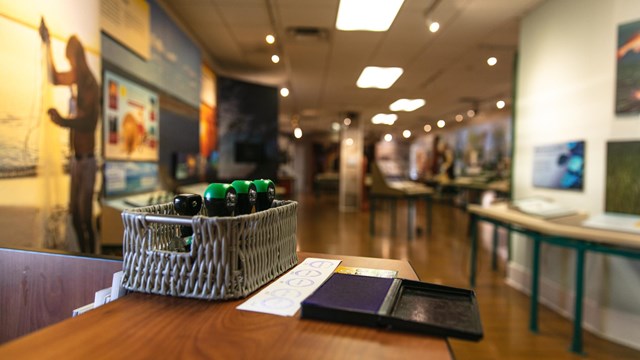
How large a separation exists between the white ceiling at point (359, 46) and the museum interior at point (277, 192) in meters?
0.04

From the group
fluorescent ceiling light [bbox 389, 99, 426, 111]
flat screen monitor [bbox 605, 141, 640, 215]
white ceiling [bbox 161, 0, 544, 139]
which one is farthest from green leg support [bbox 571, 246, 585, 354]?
fluorescent ceiling light [bbox 389, 99, 426, 111]

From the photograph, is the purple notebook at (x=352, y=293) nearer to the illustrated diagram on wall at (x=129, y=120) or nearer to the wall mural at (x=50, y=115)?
the wall mural at (x=50, y=115)

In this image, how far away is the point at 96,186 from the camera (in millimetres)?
2346

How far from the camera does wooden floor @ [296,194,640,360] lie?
2420 mm

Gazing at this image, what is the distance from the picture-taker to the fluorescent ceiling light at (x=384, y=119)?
1125cm

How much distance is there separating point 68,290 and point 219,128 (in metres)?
4.92

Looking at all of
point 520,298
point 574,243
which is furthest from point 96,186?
point 520,298

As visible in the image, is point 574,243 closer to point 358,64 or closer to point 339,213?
point 358,64

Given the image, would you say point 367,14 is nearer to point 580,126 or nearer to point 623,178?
point 580,126

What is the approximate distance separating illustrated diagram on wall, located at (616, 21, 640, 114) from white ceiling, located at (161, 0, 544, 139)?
116 centimetres

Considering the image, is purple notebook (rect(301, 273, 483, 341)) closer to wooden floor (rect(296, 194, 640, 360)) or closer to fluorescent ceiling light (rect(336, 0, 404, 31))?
wooden floor (rect(296, 194, 640, 360))

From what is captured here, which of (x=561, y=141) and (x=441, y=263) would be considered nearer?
(x=561, y=141)

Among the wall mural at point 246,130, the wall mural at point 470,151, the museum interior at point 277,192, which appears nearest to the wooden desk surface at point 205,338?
the museum interior at point 277,192

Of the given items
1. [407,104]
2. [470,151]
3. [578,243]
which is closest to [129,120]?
[578,243]
